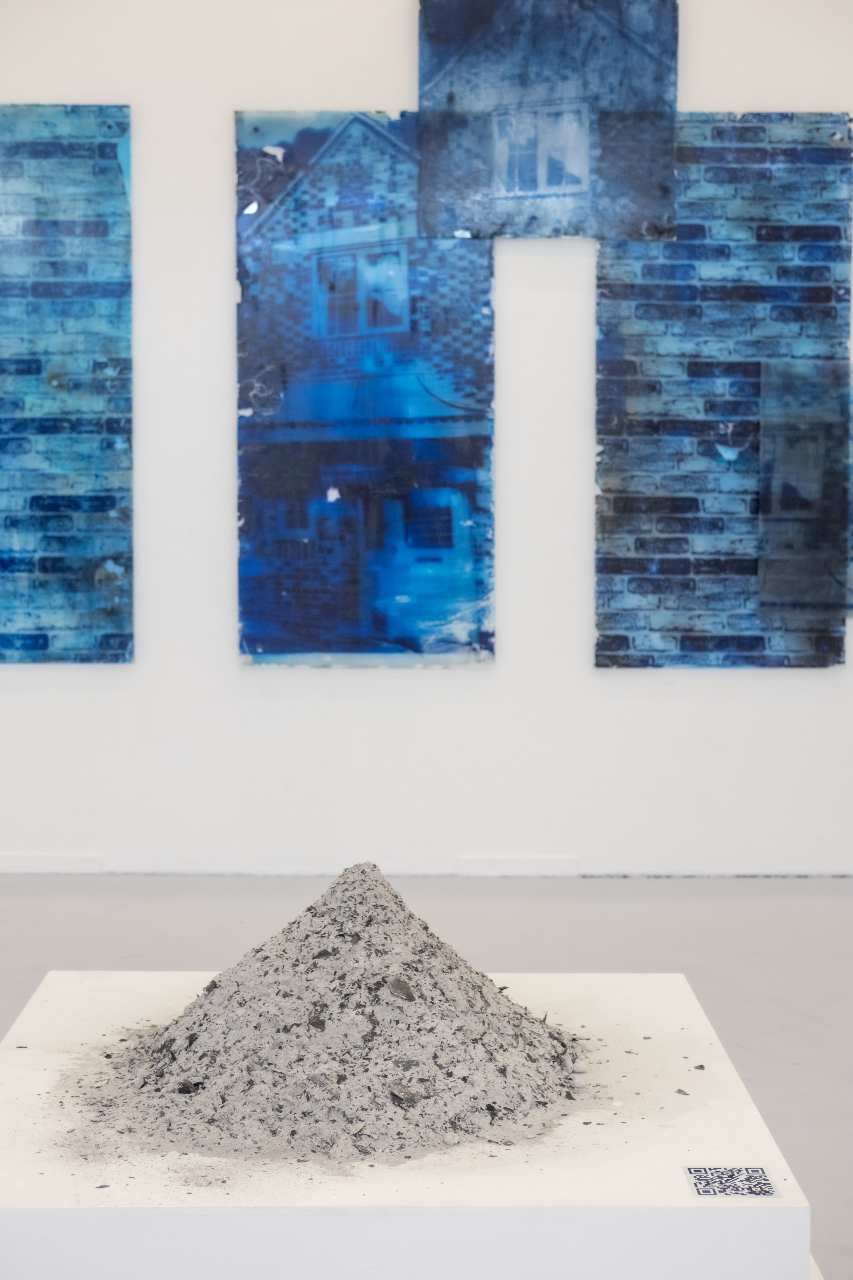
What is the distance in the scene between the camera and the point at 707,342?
15.3 feet

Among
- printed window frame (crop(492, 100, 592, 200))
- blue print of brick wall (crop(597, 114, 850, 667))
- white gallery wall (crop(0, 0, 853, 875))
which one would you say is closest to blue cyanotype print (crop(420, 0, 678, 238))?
printed window frame (crop(492, 100, 592, 200))

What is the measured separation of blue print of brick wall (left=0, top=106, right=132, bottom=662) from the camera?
4.64 m

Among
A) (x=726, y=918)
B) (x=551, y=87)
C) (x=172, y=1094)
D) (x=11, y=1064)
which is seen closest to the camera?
(x=172, y=1094)

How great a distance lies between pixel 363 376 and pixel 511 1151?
305cm

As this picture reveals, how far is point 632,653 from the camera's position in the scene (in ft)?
15.4

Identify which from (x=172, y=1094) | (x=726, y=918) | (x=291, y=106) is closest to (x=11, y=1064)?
(x=172, y=1094)

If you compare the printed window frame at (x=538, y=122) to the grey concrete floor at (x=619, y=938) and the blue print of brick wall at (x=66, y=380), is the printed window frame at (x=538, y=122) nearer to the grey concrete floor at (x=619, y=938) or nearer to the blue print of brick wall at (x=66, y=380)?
the blue print of brick wall at (x=66, y=380)

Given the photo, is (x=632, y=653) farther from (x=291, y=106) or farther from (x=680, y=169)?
(x=291, y=106)

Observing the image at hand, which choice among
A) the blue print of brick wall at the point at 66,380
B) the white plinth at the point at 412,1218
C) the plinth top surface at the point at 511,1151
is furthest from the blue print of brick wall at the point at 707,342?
the white plinth at the point at 412,1218

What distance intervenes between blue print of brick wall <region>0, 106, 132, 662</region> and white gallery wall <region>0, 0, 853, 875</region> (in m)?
0.07

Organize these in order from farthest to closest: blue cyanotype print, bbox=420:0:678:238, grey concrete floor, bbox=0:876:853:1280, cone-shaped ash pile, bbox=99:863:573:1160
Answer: blue cyanotype print, bbox=420:0:678:238 → grey concrete floor, bbox=0:876:853:1280 → cone-shaped ash pile, bbox=99:863:573:1160

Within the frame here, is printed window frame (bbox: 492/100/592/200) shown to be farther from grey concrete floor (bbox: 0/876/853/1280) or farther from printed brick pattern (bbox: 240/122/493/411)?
grey concrete floor (bbox: 0/876/853/1280)

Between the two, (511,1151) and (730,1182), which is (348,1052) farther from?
(730,1182)

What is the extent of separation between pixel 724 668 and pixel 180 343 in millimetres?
1702
